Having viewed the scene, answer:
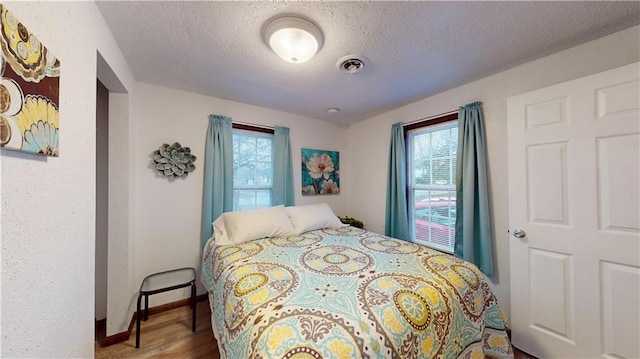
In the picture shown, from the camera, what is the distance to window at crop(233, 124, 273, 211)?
2.68m

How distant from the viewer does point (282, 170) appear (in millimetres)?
2877

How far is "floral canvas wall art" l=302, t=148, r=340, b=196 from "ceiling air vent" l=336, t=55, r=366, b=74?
1.48 meters

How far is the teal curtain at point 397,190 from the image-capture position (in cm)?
269

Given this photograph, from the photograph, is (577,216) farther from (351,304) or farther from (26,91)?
(26,91)

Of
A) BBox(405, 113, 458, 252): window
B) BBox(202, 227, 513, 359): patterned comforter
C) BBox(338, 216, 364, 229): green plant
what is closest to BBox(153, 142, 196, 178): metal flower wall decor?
BBox(202, 227, 513, 359): patterned comforter

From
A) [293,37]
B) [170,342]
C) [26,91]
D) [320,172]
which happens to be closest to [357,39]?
[293,37]

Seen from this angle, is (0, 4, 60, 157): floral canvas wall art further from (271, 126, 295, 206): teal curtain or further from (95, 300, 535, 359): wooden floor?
(271, 126, 295, 206): teal curtain

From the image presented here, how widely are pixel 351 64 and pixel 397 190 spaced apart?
1642 millimetres

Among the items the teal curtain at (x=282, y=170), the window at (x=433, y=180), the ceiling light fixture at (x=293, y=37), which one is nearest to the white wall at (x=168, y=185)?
the teal curtain at (x=282, y=170)

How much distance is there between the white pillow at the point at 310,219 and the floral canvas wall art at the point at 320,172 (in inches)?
26.1

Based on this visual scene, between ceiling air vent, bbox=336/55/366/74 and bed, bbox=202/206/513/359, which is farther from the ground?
ceiling air vent, bbox=336/55/366/74

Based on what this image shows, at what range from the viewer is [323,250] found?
169 cm

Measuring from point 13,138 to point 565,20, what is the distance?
2.64 meters

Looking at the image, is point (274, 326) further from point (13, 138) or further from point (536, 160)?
point (536, 160)
